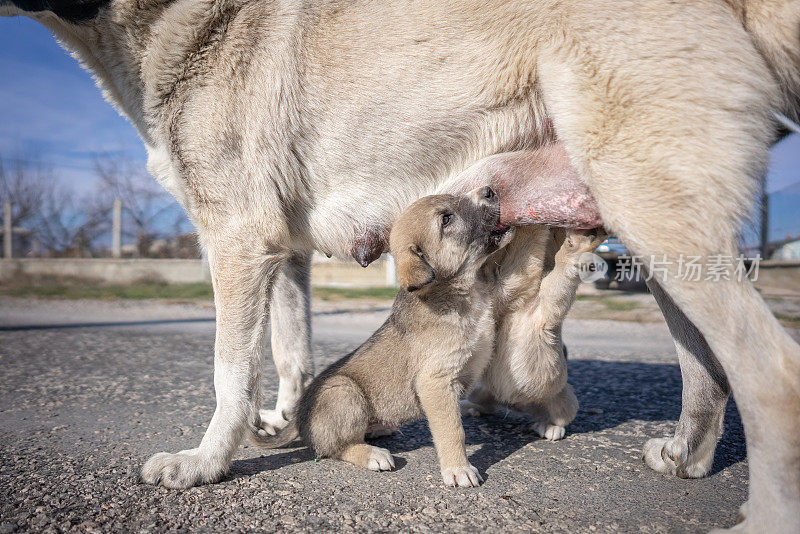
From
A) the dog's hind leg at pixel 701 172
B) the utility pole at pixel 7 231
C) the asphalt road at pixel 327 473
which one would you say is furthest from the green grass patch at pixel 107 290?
the dog's hind leg at pixel 701 172

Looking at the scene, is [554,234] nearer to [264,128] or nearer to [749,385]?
[749,385]

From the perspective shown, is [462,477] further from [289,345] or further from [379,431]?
[289,345]

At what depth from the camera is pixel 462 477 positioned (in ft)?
7.80

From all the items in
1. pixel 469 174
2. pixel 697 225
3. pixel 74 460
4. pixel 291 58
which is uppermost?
pixel 291 58

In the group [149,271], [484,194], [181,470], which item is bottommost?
[149,271]

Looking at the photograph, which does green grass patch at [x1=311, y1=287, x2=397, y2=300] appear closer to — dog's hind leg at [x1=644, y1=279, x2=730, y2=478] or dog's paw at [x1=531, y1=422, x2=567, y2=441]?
dog's paw at [x1=531, y1=422, x2=567, y2=441]

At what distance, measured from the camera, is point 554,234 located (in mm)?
3066

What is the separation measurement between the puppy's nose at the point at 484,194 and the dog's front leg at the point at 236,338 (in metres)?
1.03

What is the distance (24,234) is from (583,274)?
19.1 meters

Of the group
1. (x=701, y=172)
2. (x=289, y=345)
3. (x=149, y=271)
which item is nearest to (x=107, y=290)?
(x=149, y=271)

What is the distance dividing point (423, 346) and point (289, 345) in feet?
3.39

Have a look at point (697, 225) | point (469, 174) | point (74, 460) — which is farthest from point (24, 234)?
point (697, 225)

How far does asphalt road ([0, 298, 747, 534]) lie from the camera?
204 centimetres

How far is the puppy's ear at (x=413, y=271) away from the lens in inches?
103
